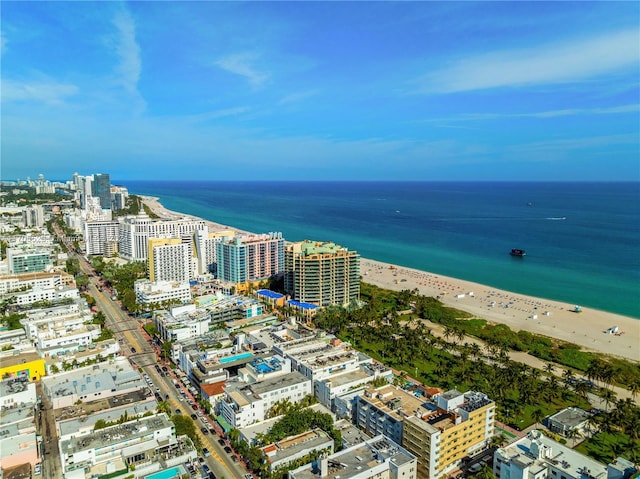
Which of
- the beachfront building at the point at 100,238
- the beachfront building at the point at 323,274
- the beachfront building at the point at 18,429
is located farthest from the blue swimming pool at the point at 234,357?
the beachfront building at the point at 100,238

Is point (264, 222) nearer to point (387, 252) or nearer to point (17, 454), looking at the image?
point (387, 252)

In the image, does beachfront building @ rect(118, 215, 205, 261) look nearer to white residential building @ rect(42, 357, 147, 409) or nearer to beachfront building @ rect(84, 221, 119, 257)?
beachfront building @ rect(84, 221, 119, 257)

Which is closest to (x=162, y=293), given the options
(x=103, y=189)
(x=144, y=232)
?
(x=144, y=232)

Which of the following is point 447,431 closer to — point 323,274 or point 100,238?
point 323,274

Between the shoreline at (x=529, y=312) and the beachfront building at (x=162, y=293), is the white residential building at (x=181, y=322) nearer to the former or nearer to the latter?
the beachfront building at (x=162, y=293)

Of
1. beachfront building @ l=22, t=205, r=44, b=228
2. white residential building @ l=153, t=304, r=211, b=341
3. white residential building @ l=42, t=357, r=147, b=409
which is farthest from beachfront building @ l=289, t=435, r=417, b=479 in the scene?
beachfront building @ l=22, t=205, r=44, b=228

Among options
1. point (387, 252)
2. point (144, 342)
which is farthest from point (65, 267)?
point (387, 252)
